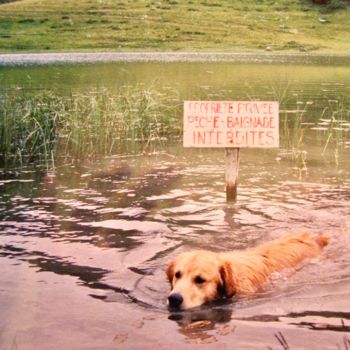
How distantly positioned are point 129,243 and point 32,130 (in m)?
7.44

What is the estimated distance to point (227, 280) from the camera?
28.0 ft

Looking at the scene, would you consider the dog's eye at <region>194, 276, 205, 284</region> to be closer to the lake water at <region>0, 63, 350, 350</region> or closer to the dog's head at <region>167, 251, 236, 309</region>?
the dog's head at <region>167, 251, 236, 309</region>

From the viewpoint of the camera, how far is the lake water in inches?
304

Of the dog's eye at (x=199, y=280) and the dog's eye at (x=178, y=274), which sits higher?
the dog's eye at (x=178, y=274)

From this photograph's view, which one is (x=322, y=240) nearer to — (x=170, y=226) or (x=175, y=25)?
(x=170, y=226)

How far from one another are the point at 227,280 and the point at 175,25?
91.1m

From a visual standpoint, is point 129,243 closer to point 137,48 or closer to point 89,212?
point 89,212

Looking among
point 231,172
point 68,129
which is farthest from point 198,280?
point 68,129

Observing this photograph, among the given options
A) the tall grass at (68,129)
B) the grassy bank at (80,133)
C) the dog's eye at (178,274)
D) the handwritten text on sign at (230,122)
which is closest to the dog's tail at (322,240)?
the handwritten text on sign at (230,122)

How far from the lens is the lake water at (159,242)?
773 cm

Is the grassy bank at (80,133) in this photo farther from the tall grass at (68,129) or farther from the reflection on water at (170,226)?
the reflection on water at (170,226)

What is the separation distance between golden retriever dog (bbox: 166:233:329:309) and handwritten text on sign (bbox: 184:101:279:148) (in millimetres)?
3241

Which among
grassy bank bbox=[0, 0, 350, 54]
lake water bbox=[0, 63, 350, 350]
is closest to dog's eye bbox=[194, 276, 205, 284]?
lake water bbox=[0, 63, 350, 350]

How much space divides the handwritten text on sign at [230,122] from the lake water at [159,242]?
136cm
